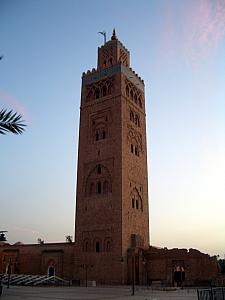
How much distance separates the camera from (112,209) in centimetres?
3478

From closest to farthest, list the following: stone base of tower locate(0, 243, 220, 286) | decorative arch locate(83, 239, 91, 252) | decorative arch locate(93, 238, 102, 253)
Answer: stone base of tower locate(0, 243, 220, 286)
decorative arch locate(93, 238, 102, 253)
decorative arch locate(83, 239, 91, 252)

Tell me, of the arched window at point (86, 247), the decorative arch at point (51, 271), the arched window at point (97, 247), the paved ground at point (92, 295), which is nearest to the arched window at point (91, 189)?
the arched window at point (86, 247)

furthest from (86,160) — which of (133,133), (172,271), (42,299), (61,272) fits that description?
(42,299)

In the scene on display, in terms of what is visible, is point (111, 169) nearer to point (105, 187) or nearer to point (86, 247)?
point (105, 187)

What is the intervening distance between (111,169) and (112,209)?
4.03 meters

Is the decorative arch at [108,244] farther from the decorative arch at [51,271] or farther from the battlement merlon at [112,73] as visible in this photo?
the battlement merlon at [112,73]

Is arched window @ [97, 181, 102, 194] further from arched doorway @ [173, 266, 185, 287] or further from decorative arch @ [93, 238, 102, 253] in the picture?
arched doorway @ [173, 266, 185, 287]

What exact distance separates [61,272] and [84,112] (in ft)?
55.9

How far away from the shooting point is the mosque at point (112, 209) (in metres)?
32.4

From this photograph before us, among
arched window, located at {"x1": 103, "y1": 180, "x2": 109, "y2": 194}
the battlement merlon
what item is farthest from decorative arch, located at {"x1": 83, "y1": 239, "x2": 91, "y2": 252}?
the battlement merlon

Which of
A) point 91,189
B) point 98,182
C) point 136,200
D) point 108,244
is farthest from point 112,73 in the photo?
point 108,244

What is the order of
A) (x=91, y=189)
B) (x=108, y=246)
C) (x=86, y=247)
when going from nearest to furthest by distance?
(x=108, y=246) → (x=86, y=247) → (x=91, y=189)

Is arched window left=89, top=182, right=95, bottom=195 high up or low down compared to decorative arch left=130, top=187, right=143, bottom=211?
up

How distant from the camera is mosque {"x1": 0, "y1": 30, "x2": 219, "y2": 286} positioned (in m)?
32.4
